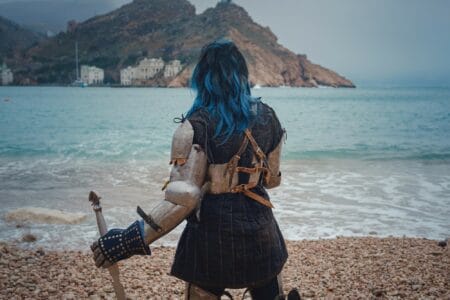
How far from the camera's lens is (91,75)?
627 feet

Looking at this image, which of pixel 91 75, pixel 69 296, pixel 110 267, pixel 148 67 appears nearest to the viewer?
pixel 110 267

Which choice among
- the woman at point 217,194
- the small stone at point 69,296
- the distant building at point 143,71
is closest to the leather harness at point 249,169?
the woman at point 217,194

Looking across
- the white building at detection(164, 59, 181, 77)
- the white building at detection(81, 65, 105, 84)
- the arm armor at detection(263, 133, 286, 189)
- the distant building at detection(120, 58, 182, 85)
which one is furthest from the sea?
the white building at detection(81, 65, 105, 84)

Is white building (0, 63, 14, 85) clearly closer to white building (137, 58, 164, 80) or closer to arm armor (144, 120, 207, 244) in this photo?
white building (137, 58, 164, 80)

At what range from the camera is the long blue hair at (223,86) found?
2.42m

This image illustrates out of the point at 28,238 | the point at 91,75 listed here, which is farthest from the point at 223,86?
the point at 91,75

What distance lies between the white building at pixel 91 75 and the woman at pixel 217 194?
196814 mm

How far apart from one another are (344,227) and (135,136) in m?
23.7

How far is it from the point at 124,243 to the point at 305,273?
4.45 meters

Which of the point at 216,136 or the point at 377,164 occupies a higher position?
the point at 216,136

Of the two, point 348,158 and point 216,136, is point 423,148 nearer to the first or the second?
point 348,158

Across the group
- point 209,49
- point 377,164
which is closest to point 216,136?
point 209,49

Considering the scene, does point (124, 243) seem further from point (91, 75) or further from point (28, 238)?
point (91, 75)

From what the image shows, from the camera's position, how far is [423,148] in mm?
25516
